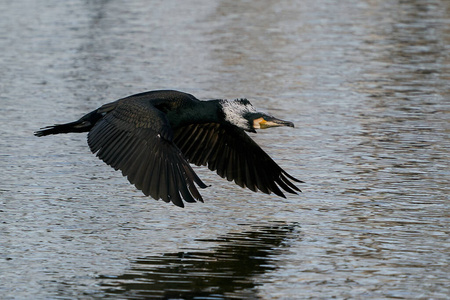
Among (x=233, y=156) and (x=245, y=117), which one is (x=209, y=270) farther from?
(x=233, y=156)

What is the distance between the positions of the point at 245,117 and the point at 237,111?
0.10m

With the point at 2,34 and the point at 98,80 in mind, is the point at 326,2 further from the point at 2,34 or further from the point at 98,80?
the point at 98,80

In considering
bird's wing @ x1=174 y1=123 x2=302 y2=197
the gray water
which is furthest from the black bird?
the gray water

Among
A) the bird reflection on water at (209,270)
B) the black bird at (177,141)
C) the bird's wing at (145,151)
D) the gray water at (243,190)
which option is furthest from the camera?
the black bird at (177,141)

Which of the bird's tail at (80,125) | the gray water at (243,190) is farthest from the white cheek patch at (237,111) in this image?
the bird's tail at (80,125)

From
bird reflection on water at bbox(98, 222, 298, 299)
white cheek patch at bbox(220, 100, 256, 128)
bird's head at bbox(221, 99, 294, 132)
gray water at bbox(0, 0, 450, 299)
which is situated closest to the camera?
bird reflection on water at bbox(98, 222, 298, 299)

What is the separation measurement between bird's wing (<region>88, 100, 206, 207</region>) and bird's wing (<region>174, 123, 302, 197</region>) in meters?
0.87

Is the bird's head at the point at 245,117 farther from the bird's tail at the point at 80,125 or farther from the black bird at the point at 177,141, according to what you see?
the bird's tail at the point at 80,125

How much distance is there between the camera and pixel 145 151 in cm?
834

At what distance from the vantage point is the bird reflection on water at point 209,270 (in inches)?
274

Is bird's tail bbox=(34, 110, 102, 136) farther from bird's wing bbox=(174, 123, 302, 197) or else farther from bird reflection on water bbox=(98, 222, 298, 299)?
bird reflection on water bbox=(98, 222, 298, 299)

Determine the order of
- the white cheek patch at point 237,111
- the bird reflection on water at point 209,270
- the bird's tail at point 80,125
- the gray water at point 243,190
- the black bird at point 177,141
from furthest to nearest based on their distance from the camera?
the bird's tail at point 80,125 → the white cheek patch at point 237,111 → the black bird at point 177,141 → the gray water at point 243,190 → the bird reflection on water at point 209,270

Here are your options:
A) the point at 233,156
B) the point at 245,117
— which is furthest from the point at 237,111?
the point at 233,156

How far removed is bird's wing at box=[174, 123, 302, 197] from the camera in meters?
9.45
